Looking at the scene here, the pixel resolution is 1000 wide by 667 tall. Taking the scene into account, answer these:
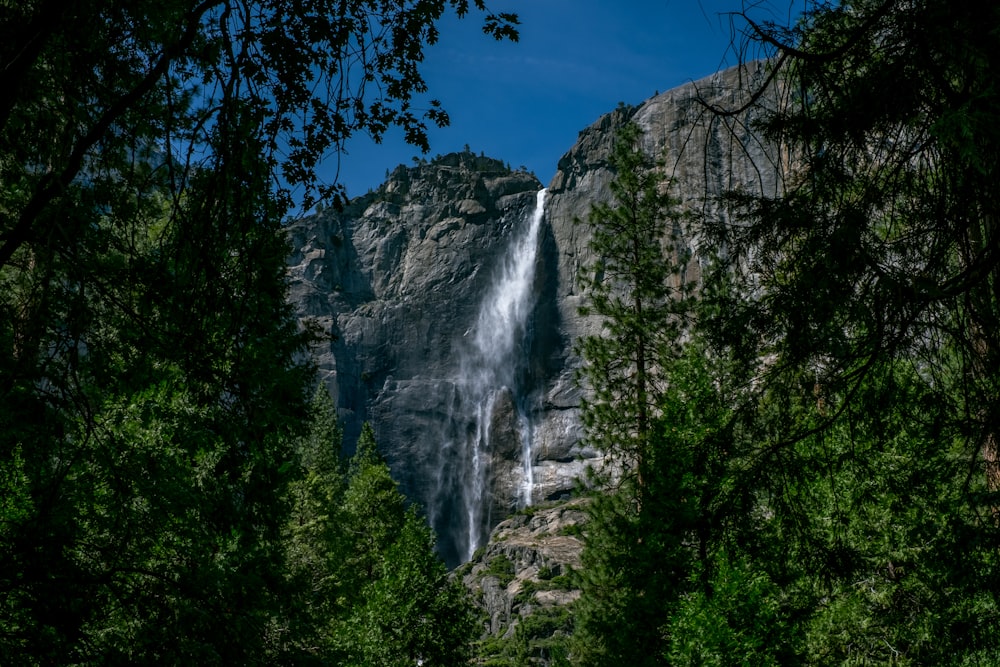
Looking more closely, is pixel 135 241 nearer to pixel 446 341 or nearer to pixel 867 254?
pixel 867 254

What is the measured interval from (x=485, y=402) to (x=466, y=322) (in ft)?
29.9

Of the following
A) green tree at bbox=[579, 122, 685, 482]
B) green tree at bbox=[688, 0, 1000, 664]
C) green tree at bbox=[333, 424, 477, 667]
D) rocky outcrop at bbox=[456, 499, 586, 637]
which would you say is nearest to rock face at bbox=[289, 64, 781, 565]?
rocky outcrop at bbox=[456, 499, 586, 637]

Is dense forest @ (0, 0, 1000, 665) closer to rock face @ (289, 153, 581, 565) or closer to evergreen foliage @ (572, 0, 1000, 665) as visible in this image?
evergreen foliage @ (572, 0, 1000, 665)

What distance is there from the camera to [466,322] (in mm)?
69375

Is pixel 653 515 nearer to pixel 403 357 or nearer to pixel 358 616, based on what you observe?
pixel 358 616

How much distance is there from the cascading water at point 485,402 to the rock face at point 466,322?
13 centimetres

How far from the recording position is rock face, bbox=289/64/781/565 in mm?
60375

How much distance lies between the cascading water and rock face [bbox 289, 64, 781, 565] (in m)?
0.13

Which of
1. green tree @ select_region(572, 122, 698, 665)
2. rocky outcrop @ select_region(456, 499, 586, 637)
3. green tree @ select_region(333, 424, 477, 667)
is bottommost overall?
rocky outcrop @ select_region(456, 499, 586, 637)

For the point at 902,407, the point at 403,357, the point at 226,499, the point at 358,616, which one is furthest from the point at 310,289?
the point at 902,407

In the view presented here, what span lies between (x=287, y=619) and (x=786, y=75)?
11766 mm

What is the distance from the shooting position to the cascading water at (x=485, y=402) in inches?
2372

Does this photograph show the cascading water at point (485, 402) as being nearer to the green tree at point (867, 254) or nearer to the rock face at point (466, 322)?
the rock face at point (466, 322)

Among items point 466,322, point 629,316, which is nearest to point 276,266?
point 629,316
